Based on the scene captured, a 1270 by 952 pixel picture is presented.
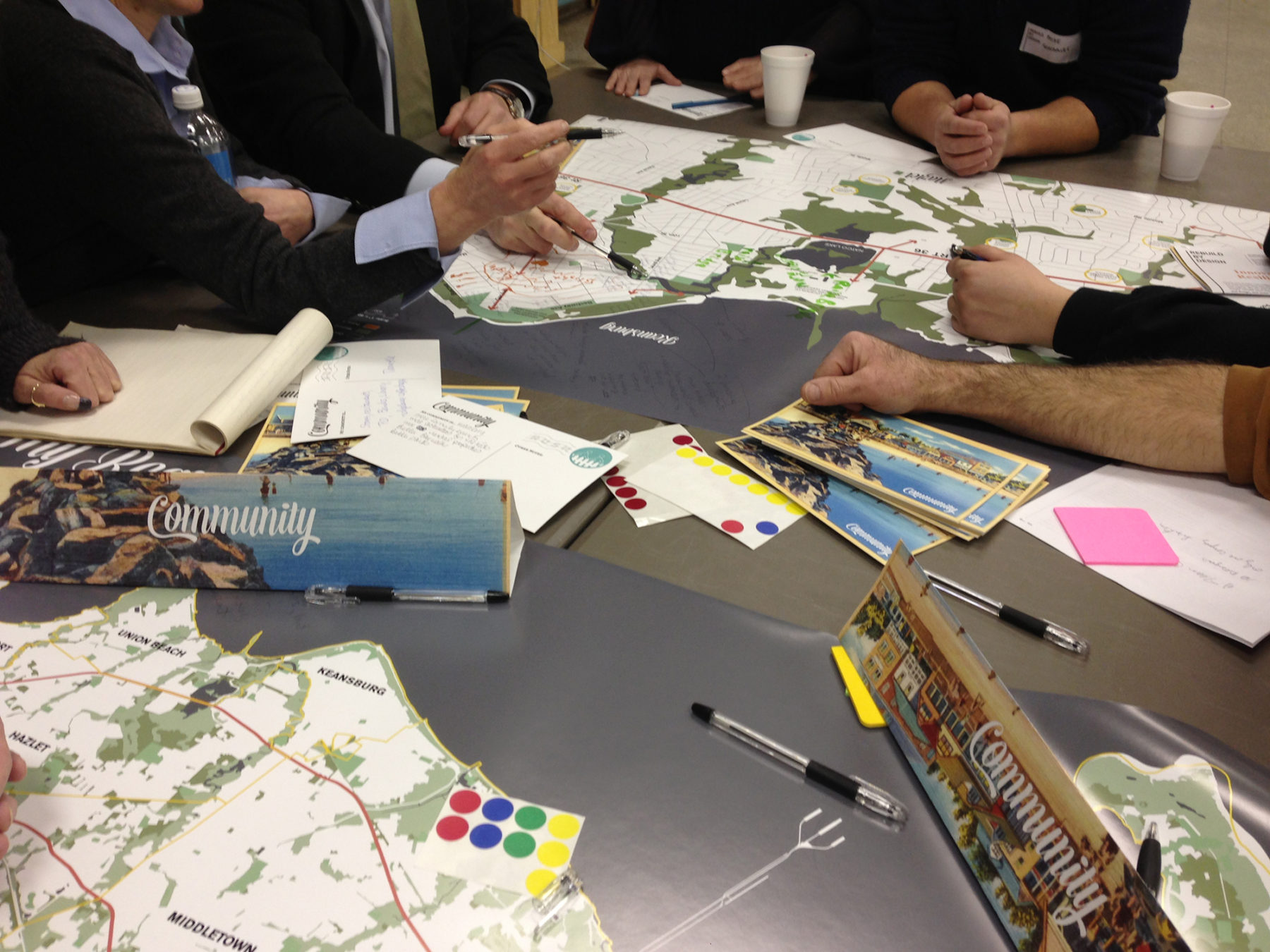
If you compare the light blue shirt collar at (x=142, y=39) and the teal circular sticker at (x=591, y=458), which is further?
the light blue shirt collar at (x=142, y=39)

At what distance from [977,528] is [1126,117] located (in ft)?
4.23

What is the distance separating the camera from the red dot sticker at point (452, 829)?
0.52m

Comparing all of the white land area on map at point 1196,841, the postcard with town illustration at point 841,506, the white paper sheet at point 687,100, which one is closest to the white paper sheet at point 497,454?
the postcard with town illustration at point 841,506

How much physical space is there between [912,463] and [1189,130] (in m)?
1.04

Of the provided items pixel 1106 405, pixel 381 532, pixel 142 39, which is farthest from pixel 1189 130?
pixel 142 39

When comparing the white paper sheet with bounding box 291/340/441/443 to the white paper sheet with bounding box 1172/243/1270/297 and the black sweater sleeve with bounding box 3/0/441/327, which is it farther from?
the white paper sheet with bounding box 1172/243/1270/297

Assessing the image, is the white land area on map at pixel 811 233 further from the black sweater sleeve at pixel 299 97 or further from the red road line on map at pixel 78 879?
the red road line on map at pixel 78 879

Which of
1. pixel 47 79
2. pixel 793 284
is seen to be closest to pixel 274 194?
pixel 47 79

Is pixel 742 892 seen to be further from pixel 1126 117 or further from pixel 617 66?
pixel 617 66

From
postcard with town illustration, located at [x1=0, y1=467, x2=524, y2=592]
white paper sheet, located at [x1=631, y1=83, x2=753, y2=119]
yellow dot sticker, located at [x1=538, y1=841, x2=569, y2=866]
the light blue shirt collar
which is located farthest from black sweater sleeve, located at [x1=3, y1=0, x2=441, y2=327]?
white paper sheet, located at [x1=631, y1=83, x2=753, y2=119]

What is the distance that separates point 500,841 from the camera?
523mm

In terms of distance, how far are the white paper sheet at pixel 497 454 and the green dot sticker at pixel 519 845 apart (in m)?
0.30

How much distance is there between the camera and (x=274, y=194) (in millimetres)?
1234

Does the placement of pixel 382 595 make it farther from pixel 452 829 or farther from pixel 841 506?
pixel 841 506
